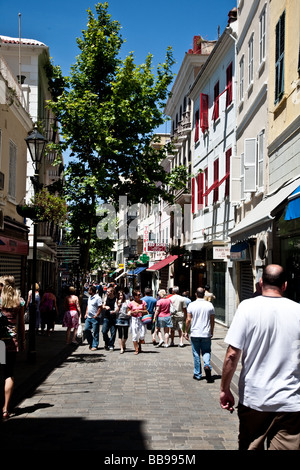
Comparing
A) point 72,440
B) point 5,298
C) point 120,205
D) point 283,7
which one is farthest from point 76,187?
point 72,440

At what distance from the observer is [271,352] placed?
160 inches

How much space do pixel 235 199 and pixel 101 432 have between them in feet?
41.6

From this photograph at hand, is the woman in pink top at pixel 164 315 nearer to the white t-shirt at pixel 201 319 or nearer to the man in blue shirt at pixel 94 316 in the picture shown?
the man in blue shirt at pixel 94 316

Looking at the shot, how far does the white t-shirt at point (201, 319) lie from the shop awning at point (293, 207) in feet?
8.71

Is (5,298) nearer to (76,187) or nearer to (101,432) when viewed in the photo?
(101,432)

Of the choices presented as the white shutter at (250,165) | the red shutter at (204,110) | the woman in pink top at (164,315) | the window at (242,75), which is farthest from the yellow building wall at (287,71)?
the red shutter at (204,110)

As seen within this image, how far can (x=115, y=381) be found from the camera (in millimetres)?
10352

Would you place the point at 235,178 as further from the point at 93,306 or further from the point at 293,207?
the point at 293,207

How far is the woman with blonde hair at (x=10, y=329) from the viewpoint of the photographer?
7281 mm

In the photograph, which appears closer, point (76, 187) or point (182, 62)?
point (76, 187)

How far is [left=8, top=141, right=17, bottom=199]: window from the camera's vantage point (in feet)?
61.5

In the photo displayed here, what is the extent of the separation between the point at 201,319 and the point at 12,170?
11128 millimetres

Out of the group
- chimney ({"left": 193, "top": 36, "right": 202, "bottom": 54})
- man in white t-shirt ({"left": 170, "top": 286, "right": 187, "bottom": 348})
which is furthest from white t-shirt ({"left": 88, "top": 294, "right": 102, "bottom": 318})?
chimney ({"left": 193, "top": 36, "right": 202, "bottom": 54})
